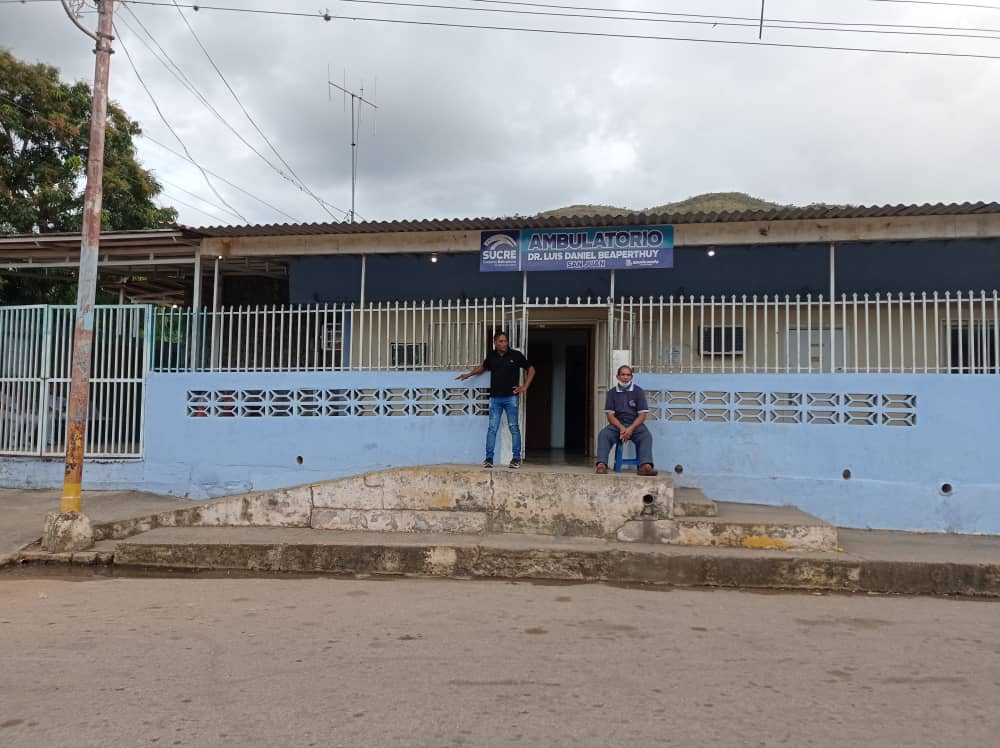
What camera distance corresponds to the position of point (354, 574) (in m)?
6.34

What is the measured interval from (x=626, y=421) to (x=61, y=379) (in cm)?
730

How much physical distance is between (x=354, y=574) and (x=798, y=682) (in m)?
3.92

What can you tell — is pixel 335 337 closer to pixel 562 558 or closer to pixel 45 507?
pixel 45 507

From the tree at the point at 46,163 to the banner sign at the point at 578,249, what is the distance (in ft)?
31.7

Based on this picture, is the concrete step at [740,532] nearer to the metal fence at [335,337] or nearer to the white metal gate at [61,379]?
the metal fence at [335,337]

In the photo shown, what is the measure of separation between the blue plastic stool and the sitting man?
0.03 metres

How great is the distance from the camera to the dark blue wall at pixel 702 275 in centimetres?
960

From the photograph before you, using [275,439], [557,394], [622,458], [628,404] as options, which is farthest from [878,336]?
[275,439]

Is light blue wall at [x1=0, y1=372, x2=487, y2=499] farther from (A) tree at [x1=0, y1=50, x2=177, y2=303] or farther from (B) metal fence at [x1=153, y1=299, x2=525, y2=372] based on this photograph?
(A) tree at [x1=0, y1=50, x2=177, y2=303]

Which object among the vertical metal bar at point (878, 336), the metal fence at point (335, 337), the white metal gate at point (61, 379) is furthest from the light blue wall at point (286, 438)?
the vertical metal bar at point (878, 336)

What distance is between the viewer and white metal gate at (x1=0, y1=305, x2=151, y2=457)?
908cm

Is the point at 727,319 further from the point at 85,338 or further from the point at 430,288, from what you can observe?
the point at 85,338

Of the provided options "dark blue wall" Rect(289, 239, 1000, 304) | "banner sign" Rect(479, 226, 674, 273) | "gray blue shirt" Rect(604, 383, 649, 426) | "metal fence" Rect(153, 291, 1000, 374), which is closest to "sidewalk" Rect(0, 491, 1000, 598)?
"gray blue shirt" Rect(604, 383, 649, 426)

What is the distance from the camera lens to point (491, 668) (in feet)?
12.3
